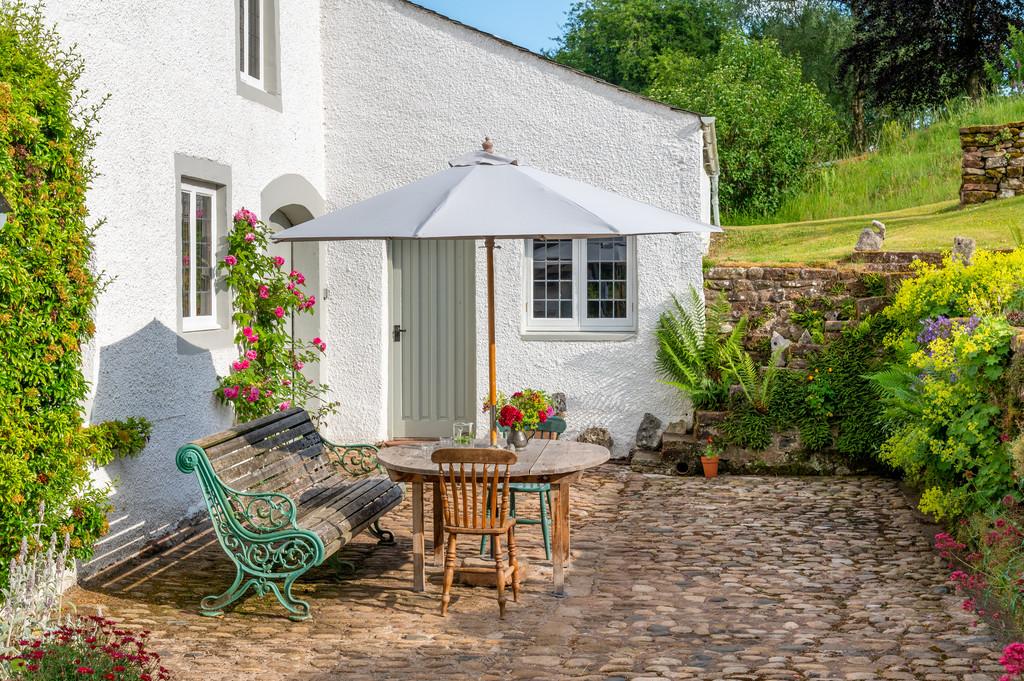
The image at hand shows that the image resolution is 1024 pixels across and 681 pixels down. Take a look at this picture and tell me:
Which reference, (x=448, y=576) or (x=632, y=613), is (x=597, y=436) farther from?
(x=448, y=576)

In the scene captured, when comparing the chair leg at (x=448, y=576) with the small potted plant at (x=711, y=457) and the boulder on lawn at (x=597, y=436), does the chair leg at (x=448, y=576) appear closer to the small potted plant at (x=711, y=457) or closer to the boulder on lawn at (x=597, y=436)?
the small potted plant at (x=711, y=457)

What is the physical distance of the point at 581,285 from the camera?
458 inches

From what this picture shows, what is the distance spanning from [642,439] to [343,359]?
11.0 feet

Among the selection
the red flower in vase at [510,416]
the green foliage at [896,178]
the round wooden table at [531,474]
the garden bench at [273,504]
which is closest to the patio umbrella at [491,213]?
the red flower in vase at [510,416]

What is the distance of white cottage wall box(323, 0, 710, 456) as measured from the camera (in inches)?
444

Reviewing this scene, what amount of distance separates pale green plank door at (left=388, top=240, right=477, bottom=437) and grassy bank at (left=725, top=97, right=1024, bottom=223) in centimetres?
1021

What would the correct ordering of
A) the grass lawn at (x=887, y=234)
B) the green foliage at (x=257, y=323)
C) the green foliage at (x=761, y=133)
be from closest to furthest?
the green foliage at (x=257, y=323) → the grass lawn at (x=887, y=234) → the green foliage at (x=761, y=133)

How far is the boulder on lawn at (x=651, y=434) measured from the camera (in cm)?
1125

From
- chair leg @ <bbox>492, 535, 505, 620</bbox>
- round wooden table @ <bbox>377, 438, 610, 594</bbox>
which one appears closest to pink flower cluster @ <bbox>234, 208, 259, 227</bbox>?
round wooden table @ <bbox>377, 438, 610, 594</bbox>

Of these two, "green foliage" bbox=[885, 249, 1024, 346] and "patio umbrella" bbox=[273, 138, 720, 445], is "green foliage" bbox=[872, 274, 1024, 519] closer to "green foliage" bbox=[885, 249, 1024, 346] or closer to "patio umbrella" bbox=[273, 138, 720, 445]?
"green foliage" bbox=[885, 249, 1024, 346]

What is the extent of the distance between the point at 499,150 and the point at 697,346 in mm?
2948

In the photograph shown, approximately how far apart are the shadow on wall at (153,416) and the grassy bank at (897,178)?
13988mm

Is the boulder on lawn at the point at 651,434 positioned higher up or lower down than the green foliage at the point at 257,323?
lower down

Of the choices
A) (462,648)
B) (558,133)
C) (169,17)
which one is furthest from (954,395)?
(169,17)
